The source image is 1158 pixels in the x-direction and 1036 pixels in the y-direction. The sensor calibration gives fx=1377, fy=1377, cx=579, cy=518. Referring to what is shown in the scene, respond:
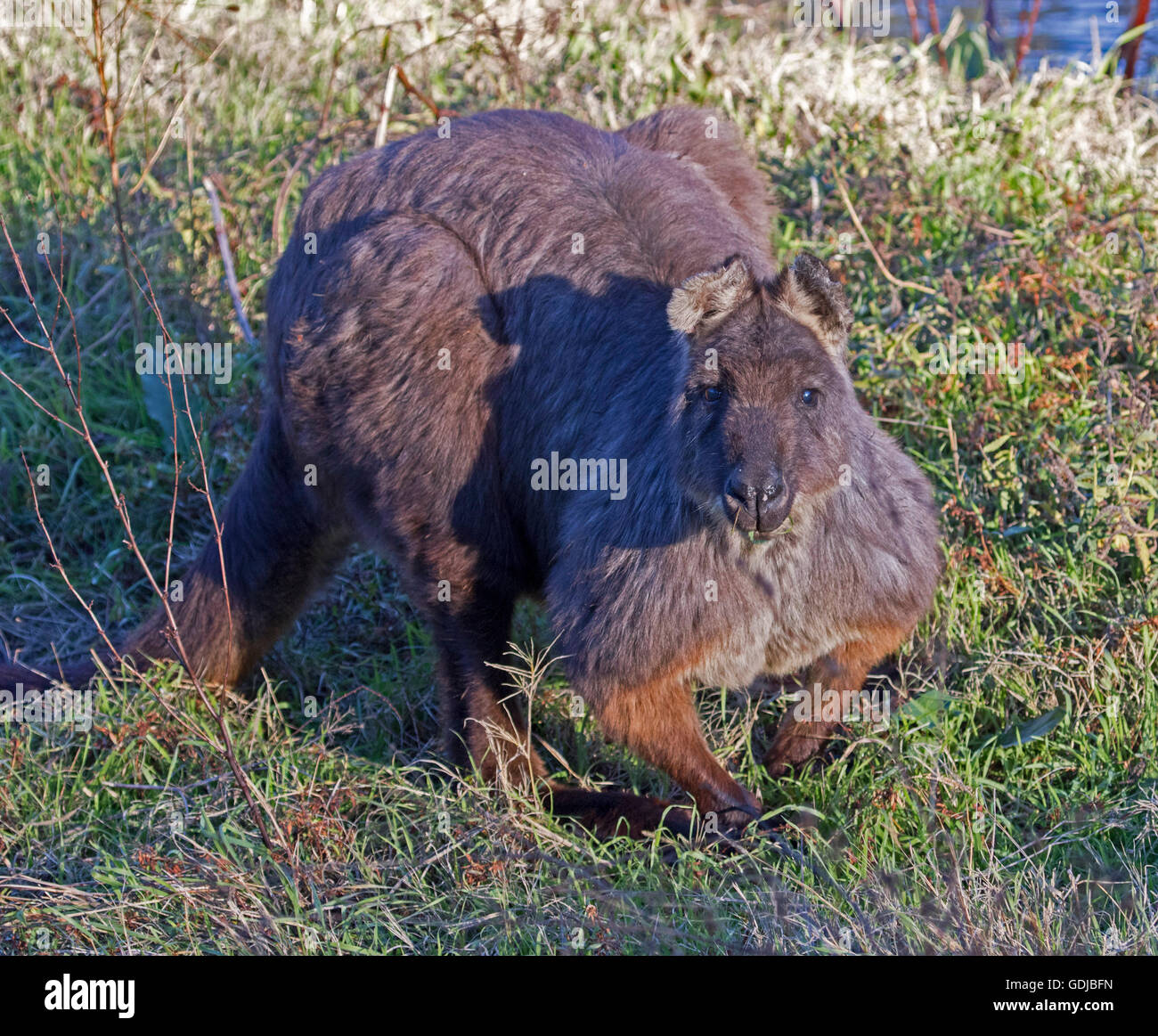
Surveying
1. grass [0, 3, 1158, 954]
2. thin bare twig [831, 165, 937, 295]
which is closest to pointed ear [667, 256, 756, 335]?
grass [0, 3, 1158, 954]

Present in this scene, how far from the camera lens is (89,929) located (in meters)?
3.84

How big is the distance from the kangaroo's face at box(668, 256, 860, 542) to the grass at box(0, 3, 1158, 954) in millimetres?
1022

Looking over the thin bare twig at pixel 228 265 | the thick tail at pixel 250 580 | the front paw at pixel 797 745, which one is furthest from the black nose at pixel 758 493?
the thin bare twig at pixel 228 265

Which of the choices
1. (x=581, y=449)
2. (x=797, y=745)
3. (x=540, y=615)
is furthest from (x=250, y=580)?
(x=797, y=745)

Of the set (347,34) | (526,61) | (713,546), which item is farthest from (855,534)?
(347,34)

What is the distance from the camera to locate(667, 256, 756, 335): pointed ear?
376cm

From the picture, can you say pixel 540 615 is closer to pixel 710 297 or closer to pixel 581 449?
pixel 581 449

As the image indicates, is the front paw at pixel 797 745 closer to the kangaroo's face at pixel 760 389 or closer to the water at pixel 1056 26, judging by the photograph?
the kangaroo's face at pixel 760 389

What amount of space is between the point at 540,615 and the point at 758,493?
6.62 ft

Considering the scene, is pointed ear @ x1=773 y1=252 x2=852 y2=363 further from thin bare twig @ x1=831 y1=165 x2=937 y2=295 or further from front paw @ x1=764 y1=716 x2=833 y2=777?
thin bare twig @ x1=831 y1=165 x2=937 y2=295

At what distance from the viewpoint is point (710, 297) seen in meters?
3.82

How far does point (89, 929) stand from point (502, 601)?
1.65 meters

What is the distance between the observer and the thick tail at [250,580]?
493 centimetres

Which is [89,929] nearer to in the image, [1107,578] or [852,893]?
[852,893]
